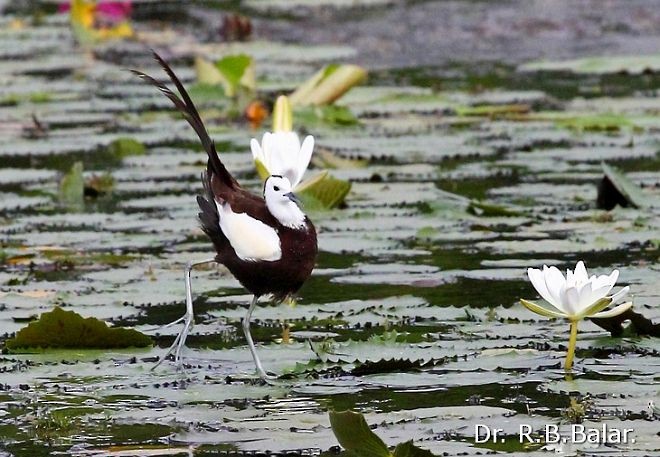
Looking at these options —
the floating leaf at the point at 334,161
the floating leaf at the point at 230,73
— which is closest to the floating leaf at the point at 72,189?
the floating leaf at the point at 334,161

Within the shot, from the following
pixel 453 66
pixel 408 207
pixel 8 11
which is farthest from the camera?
pixel 8 11

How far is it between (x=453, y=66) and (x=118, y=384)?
767 centimetres

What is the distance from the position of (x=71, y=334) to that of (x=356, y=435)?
4.40 feet

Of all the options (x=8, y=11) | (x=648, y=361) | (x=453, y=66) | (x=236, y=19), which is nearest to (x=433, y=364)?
(x=648, y=361)

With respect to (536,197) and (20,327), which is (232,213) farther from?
(536,197)

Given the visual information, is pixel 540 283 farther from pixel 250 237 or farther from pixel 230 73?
pixel 230 73

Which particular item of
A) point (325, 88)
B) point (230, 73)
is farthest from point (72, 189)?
point (230, 73)

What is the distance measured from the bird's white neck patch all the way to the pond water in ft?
1.10

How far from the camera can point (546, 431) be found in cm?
340

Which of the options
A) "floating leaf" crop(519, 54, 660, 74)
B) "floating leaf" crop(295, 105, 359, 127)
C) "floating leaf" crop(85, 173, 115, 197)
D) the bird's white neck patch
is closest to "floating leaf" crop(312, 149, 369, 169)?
"floating leaf" crop(295, 105, 359, 127)

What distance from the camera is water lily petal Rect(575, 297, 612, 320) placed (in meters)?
3.80

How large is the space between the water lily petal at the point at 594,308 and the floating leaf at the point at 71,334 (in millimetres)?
1158

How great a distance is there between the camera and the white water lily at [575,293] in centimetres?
377

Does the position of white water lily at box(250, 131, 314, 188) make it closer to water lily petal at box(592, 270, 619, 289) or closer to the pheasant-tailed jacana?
the pheasant-tailed jacana
